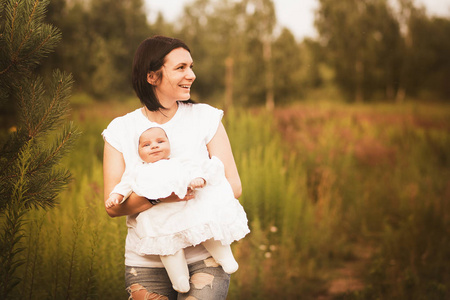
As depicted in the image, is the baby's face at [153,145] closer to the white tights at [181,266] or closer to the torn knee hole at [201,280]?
the white tights at [181,266]

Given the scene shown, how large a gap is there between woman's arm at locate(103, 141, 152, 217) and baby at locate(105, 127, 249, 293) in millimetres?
Answer: 32

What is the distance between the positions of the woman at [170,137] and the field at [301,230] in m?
0.39

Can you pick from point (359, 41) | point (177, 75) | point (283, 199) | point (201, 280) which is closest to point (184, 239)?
point (201, 280)

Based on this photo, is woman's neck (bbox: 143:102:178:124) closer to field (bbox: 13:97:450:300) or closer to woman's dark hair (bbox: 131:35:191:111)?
woman's dark hair (bbox: 131:35:191:111)

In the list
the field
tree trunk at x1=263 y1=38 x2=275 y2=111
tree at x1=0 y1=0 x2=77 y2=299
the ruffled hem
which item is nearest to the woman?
the ruffled hem

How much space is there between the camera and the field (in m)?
2.85

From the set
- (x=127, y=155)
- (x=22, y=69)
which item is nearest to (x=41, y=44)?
(x=22, y=69)

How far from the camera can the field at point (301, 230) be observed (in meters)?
2.85

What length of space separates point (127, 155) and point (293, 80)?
80.1ft

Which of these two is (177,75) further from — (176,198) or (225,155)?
(176,198)

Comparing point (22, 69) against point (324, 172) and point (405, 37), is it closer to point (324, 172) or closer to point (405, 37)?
point (324, 172)

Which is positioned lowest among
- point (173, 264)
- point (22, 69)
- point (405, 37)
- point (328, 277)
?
point (328, 277)

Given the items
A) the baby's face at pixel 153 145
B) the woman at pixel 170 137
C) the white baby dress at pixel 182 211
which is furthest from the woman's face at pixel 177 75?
the white baby dress at pixel 182 211

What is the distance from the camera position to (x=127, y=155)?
1.95 metres
